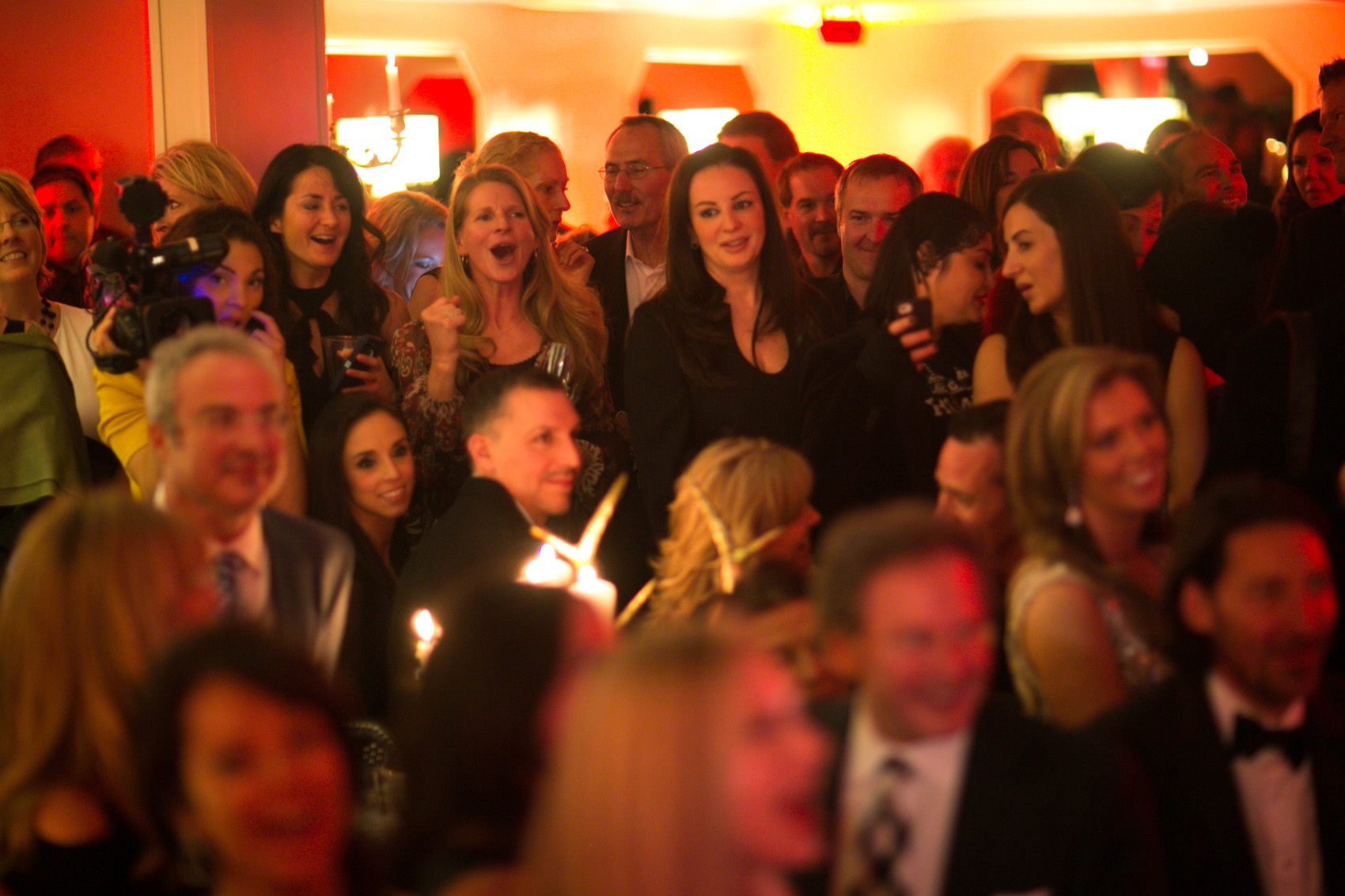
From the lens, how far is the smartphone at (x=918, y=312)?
133 inches

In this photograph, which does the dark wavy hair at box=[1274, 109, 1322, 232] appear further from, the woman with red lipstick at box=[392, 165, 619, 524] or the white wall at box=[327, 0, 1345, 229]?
the white wall at box=[327, 0, 1345, 229]

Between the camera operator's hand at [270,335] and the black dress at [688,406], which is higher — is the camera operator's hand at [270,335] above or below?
above

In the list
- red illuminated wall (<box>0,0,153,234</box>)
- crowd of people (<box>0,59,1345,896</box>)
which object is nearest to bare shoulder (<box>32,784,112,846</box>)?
crowd of people (<box>0,59,1345,896</box>)

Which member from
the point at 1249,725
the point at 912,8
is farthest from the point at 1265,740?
the point at 912,8

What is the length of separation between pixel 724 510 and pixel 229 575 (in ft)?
3.03

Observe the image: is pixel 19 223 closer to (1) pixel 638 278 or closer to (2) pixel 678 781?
(1) pixel 638 278

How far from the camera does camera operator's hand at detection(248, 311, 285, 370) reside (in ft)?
11.5

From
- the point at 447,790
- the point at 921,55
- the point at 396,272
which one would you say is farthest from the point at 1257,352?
the point at 921,55

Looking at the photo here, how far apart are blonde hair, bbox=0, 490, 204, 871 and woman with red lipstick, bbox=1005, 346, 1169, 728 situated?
1287 millimetres

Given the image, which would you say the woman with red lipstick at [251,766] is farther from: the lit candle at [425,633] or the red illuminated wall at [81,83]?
the red illuminated wall at [81,83]

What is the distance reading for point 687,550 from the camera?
9.18ft

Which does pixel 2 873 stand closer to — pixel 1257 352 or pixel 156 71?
pixel 1257 352

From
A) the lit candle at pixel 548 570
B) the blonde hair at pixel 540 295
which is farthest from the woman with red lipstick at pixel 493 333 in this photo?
the lit candle at pixel 548 570

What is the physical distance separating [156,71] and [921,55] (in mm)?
7964
